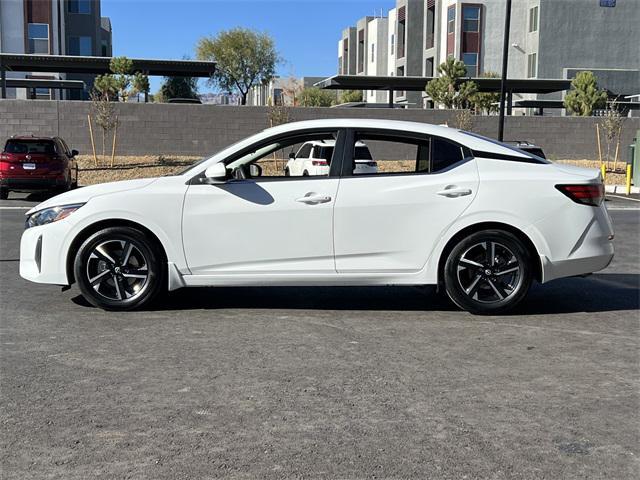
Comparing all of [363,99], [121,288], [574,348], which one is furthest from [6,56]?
[363,99]

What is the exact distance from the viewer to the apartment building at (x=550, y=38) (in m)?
50.8

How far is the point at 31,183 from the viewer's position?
1930 cm

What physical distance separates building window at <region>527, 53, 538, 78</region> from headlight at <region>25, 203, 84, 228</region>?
48.7m

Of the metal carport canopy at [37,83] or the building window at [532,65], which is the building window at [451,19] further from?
the metal carport canopy at [37,83]

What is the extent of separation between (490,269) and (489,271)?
2 centimetres

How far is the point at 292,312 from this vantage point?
22.8ft

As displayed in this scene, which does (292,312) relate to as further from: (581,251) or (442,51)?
(442,51)

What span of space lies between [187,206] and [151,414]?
273 cm

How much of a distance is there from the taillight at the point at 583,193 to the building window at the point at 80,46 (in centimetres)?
5720

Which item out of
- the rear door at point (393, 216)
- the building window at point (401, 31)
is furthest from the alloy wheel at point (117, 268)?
the building window at point (401, 31)

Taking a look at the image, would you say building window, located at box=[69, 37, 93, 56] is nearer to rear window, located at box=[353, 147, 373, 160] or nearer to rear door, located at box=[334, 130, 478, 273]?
rear window, located at box=[353, 147, 373, 160]

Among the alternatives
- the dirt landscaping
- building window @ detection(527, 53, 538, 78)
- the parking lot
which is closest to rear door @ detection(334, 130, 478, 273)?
the parking lot

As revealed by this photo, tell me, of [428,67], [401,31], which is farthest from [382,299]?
[401,31]

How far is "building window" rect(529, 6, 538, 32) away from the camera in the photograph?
5115cm
